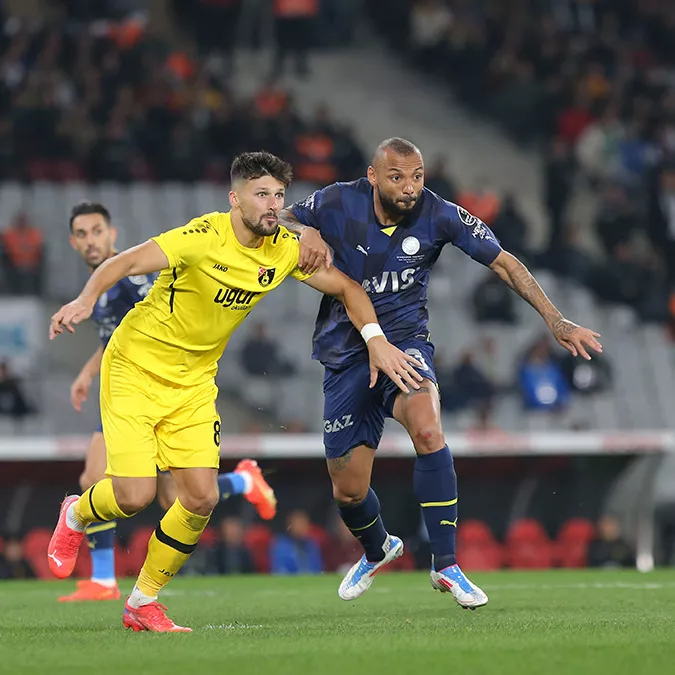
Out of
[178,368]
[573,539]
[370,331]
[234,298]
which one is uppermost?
[234,298]

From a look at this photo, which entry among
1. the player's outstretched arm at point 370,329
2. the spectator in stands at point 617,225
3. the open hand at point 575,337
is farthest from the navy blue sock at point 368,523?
the spectator in stands at point 617,225

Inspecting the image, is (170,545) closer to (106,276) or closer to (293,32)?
(106,276)

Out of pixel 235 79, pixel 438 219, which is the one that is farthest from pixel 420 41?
pixel 438 219

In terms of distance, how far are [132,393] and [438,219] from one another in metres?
2.11

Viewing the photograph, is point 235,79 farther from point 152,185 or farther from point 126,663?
point 126,663

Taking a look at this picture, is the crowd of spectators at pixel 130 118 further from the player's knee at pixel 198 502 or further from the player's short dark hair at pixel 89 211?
the player's knee at pixel 198 502

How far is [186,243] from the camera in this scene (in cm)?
756

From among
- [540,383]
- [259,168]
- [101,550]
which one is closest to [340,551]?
[540,383]

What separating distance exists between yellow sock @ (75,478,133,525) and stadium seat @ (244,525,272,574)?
8.56 m

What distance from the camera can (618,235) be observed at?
22.4 m

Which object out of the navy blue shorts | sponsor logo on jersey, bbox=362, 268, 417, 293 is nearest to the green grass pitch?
the navy blue shorts

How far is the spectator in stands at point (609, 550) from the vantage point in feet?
53.9

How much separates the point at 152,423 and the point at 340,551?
900 centimetres

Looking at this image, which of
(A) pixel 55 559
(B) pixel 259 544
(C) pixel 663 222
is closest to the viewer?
(A) pixel 55 559
